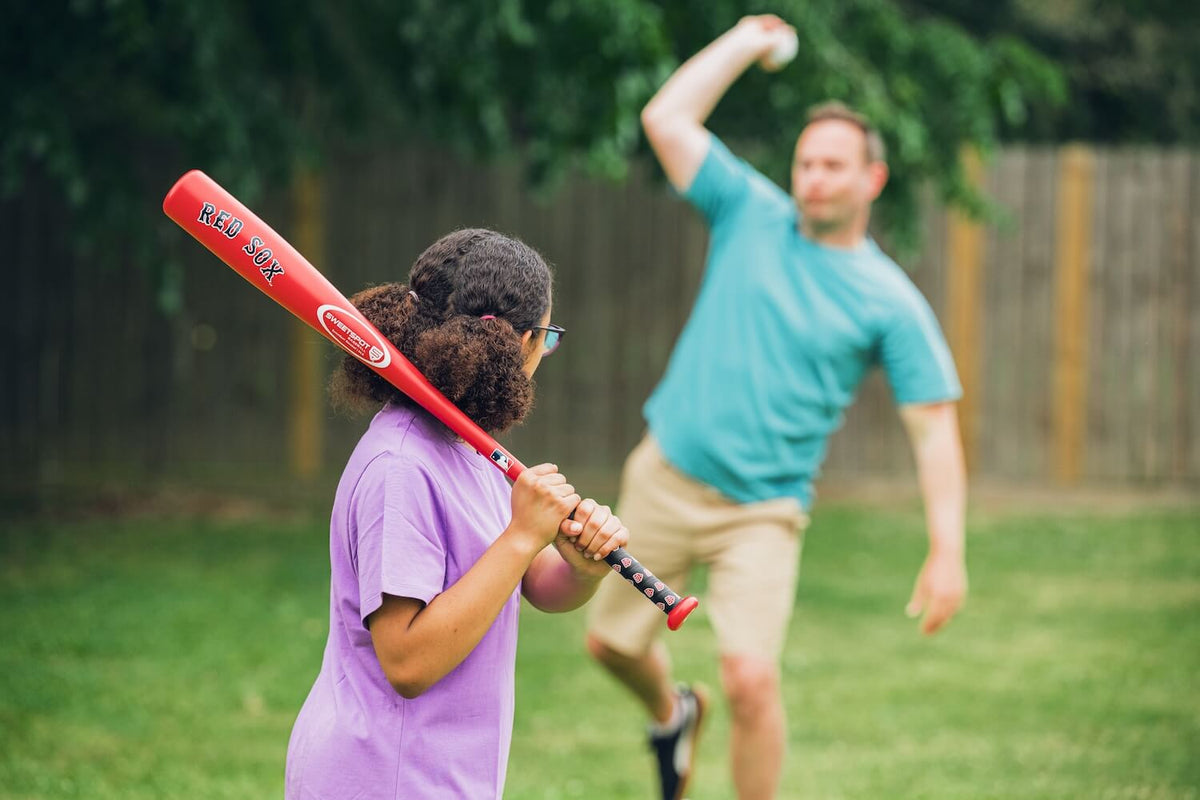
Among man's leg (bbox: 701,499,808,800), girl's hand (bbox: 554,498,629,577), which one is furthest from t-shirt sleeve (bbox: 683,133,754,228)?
girl's hand (bbox: 554,498,629,577)

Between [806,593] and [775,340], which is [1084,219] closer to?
[806,593]

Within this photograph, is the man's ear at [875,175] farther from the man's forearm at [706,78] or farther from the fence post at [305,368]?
the fence post at [305,368]

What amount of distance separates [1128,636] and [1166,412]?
3968 mm

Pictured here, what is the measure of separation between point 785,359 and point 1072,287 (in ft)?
22.7

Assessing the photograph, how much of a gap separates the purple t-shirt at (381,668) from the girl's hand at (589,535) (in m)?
0.13

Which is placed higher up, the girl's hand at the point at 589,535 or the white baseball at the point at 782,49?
the white baseball at the point at 782,49

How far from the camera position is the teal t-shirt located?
436 cm

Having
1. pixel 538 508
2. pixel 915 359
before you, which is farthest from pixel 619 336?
pixel 538 508

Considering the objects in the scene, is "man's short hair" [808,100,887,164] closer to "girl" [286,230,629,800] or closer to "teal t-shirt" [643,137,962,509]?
"teal t-shirt" [643,137,962,509]

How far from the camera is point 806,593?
26.1ft

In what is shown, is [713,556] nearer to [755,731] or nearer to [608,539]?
[755,731]

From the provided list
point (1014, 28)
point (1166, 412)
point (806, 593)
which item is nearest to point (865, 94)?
point (806, 593)

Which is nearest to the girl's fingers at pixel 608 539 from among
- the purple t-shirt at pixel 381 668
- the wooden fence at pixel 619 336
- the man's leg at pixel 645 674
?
the purple t-shirt at pixel 381 668

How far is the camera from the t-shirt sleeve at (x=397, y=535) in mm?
2191
